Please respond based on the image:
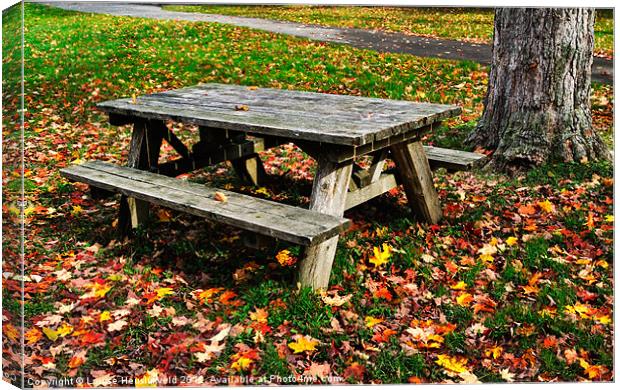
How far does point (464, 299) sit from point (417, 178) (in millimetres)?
978

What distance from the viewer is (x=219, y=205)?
3586 mm

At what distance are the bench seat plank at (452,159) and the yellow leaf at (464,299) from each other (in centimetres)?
99

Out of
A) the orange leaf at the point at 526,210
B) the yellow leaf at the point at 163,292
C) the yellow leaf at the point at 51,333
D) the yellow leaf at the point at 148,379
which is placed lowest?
the yellow leaf at the point at 51,333

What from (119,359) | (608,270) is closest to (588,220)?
(608,270)

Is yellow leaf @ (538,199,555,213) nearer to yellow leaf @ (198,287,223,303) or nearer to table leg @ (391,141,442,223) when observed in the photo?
table leg @ (391,141,442,223)

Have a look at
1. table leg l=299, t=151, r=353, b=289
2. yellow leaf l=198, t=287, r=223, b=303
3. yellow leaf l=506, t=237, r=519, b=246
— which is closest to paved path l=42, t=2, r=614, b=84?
table leg l=299, t=151, r=353, b=289

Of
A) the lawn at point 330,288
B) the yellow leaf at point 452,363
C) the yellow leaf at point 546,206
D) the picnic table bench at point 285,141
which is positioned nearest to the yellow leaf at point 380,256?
the lawn at point 330,288

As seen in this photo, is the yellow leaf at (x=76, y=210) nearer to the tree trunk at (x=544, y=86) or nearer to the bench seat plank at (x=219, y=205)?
the bench seat plank at (x=219, y=205)

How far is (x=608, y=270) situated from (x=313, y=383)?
1907 millimetres

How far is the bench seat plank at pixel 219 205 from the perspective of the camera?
3.19 metres

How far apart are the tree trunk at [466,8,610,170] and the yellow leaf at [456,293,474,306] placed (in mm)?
1803

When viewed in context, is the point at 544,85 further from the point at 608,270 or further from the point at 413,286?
the point at 413,286

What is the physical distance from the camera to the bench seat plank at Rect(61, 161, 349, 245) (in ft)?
10.5

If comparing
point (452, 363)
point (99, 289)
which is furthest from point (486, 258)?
point (99, 289)
